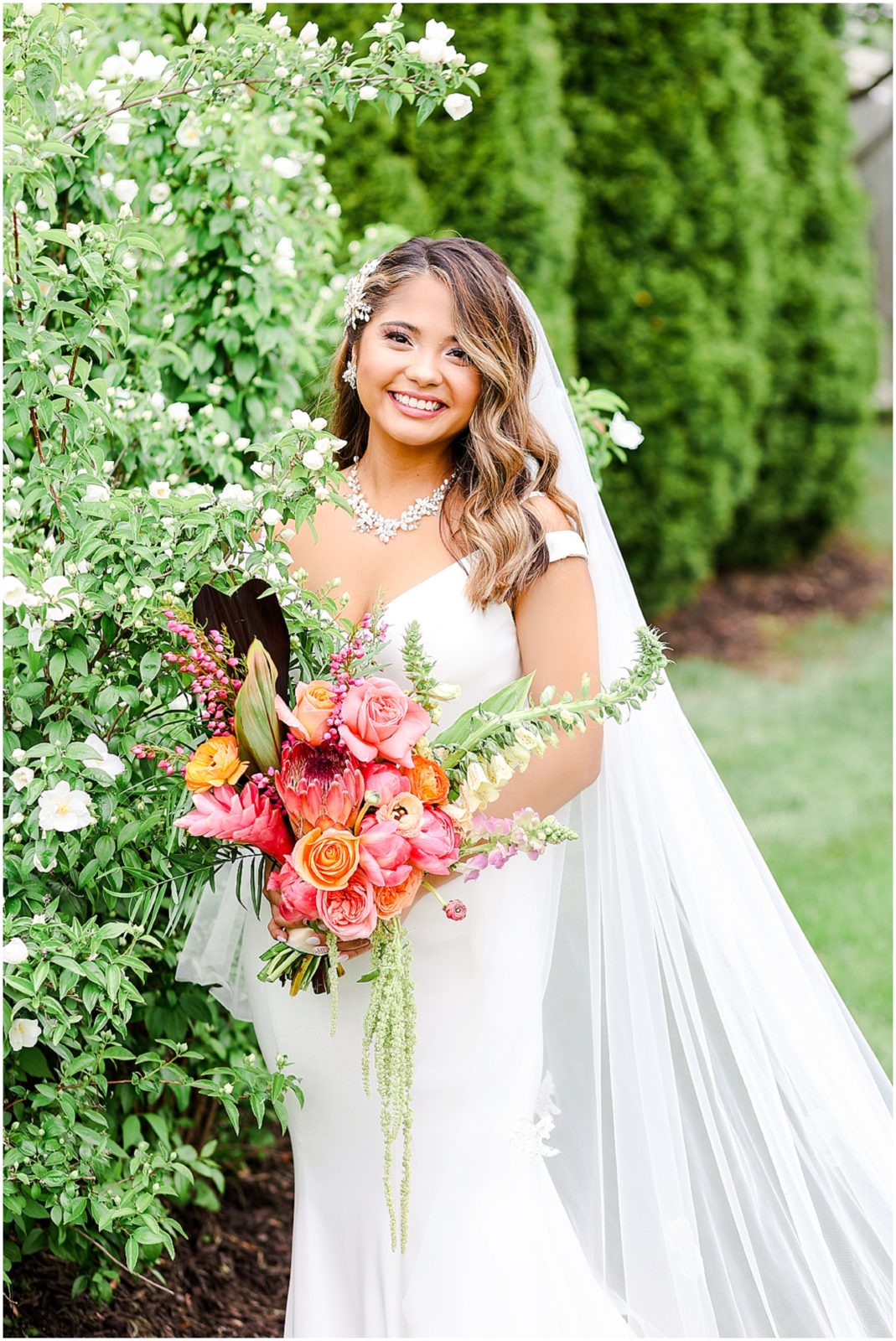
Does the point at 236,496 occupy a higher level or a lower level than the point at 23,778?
higher

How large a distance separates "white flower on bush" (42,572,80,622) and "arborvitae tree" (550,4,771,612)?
543cm

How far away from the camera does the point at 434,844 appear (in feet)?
6.12

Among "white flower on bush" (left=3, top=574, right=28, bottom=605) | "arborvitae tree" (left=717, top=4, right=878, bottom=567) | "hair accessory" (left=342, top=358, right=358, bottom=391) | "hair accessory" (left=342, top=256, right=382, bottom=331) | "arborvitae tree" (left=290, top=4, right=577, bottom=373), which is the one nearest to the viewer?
"white flower on bush" (left=3, top=574, right=28, bottom=605)

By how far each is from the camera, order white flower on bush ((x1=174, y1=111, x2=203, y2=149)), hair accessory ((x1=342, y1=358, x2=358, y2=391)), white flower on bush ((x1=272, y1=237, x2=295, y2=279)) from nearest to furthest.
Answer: hair accessory ((x1=342, y1=358, x2=358, y2=391))
white flower on bush ((x1=174, y1=111, x2=203, y2=149))
white flower on bush ((x1=272, y1=237, x2=295, y2=279))

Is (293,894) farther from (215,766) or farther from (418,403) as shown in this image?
(418,403)

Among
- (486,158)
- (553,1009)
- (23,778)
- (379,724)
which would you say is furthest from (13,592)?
(486,158)

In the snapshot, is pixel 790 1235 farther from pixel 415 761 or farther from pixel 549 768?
pixel 415 761

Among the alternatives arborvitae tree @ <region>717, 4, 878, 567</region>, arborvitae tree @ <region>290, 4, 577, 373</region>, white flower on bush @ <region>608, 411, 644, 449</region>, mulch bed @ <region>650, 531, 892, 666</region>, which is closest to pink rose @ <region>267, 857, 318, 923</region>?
white flower on bush @ <region>608, 411, 644, 449</region>

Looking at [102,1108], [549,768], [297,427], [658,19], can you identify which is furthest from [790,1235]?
[658,19]

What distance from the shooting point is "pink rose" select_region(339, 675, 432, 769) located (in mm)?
1850

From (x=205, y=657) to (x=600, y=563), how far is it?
86 centimetres

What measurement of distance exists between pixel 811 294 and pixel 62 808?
7.50 metres

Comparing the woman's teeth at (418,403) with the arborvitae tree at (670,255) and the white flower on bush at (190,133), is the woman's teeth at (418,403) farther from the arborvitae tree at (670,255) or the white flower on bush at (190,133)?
the arborvitae tree at (670,255)

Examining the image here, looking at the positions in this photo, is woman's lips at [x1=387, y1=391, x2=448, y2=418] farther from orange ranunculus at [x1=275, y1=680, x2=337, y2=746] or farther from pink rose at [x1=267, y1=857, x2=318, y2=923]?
pink rose at [x1=267, y1=857, x2=318, y2=923]
